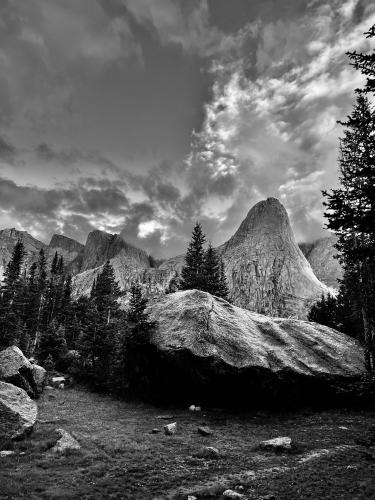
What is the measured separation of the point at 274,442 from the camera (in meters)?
16.6

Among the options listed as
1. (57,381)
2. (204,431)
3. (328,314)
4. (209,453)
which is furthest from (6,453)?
(328,314)

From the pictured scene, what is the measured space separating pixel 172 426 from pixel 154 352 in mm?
8409

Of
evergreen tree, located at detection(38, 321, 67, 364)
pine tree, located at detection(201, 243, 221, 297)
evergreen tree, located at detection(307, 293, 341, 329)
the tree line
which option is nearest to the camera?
the tree line

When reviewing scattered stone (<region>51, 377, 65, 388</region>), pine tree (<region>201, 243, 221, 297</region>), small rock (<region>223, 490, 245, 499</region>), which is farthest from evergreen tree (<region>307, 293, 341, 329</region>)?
small rock (<region>223, 490, 245, 499</region>)

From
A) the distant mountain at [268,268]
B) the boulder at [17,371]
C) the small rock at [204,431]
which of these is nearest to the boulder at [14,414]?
the boulder at [17,371]

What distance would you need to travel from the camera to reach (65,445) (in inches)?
595

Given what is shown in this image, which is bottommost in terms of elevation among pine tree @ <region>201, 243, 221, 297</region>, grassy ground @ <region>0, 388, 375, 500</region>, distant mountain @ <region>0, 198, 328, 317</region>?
grassy ground @ <region>0, 388, 375, 500</region>

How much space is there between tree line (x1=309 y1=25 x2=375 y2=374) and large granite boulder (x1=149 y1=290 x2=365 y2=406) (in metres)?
3.48

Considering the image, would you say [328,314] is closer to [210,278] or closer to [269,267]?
[210,278]

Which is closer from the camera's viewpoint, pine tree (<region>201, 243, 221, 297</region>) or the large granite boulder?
the large granite boulder

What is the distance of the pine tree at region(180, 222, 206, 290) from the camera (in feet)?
154

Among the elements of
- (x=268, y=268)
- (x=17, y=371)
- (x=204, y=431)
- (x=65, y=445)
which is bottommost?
(x=65, y=445)

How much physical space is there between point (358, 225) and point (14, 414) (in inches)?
714

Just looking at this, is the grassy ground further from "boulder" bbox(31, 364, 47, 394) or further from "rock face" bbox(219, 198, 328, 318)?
"rock face" bbox(219, 198, 328, 318)
